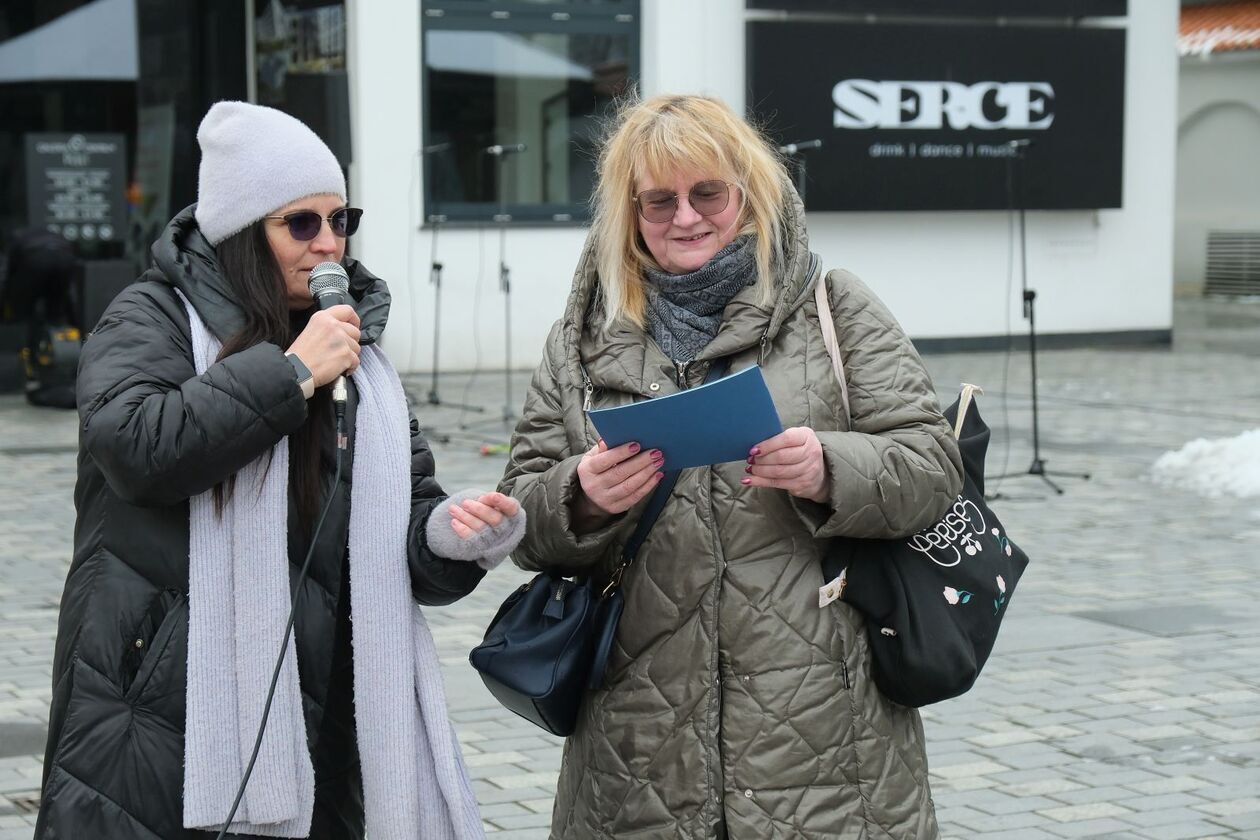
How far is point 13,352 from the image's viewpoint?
17.7 metres

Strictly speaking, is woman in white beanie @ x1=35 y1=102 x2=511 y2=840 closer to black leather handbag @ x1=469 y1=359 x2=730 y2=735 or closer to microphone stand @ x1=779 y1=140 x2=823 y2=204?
black leather handbag @ x1=469 y1=359 x2=730 y2=735

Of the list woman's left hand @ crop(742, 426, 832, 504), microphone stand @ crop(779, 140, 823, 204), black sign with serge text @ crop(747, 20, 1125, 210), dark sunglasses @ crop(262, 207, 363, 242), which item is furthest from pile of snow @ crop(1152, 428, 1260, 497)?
dark sunglasses @ crop(262, 207, 363, 242)

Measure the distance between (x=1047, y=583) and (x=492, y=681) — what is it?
19.0 ft

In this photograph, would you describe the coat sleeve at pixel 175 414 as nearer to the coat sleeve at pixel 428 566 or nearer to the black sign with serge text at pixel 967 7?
the coat sleeve at pixel 428 566

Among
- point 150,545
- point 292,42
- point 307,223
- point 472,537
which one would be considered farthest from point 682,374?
point 292,42

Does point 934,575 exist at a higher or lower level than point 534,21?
lower

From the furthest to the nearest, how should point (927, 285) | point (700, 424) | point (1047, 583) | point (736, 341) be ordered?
point (927, 285), point (1047, 583), point (736, 341), point (700, 424)

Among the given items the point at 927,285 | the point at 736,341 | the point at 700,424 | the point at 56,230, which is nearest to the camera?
the point at 700,424

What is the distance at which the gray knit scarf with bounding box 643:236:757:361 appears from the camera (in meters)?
2.99

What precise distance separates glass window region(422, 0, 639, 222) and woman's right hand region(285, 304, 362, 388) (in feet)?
49.9

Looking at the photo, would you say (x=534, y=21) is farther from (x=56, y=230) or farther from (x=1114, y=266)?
(x=1114, y=266)

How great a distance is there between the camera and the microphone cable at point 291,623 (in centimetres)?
275

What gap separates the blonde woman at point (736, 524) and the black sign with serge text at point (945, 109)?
1602cm

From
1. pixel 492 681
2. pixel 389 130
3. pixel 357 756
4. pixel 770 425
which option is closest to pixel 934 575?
pixel 770 425
